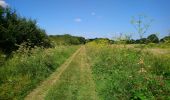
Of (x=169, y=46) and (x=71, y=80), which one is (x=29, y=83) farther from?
(x=169, y=46)

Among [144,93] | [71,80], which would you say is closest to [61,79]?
[71,80]

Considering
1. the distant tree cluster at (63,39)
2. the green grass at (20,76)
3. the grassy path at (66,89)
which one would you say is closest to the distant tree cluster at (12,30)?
the green grass at (20,76)

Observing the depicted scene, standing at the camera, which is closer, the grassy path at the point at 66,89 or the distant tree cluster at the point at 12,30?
the grassy path at the point at 66,89

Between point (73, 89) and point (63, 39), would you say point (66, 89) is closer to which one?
point (73, 89)

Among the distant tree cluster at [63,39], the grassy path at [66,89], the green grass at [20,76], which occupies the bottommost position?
the grassy path at [66,89]

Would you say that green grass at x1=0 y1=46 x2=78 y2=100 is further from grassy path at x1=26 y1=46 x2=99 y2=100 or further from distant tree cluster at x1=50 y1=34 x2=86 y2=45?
distant tree cluster at x1=50 y1=34 x2=86 y2=45

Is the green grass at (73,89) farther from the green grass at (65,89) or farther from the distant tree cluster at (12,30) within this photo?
the distant tree cluster at (12,30)

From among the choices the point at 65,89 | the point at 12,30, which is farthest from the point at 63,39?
the point at 65,89

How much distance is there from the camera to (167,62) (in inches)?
588

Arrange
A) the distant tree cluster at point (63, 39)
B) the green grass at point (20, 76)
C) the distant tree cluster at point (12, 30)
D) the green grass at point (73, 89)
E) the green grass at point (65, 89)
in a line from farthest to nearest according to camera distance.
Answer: the distant tree cluster at point (63, 39) < the distant tree cluster at point (12, 30) < the green grass at point (20, 76) < the green grass at point (65, 89) < the green grass at point (73, 89)

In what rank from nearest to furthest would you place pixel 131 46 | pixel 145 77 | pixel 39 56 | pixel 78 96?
pixel 145 77 → pixel 78 96 → pixel 39 56 → pixel 131 46

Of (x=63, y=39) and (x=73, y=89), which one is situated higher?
(x=63, y=39)

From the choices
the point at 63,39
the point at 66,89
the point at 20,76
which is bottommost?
the point at 66,89

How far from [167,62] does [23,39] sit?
A: 13.1m
